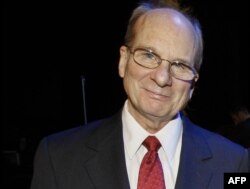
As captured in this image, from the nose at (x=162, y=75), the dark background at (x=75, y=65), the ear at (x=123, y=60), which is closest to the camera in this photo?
the nose at (x=162, y=75)

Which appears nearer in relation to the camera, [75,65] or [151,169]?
[151,169]

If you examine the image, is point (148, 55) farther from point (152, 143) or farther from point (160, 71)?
point (152, 143)

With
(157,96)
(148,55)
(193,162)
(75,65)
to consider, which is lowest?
(75,65)

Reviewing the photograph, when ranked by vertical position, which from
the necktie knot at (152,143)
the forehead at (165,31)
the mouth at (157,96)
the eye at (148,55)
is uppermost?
the forehead at (165,31)

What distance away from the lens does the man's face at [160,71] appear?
1177mm

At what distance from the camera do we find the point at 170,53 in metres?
1.18

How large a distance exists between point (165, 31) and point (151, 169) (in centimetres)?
43

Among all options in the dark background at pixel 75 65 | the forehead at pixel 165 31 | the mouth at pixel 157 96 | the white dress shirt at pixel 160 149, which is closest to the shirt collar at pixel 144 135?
the white dress shirt at pixel 160 149

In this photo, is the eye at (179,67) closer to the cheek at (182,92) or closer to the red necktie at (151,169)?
the cheek at (182,92)

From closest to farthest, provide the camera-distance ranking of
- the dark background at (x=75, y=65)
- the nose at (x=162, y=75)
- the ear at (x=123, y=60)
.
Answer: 1. the nose at (x=162, y=75)
2. the ear at (x=123, y=60)
3. the dark background at (x=75, y=65)

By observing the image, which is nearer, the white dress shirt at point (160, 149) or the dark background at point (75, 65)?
the white dress shirt at point (160, 149)

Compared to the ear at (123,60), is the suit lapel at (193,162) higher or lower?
lower

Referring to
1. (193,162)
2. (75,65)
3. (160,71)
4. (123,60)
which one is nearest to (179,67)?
(160,71)

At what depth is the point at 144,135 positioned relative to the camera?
125 centimetres
